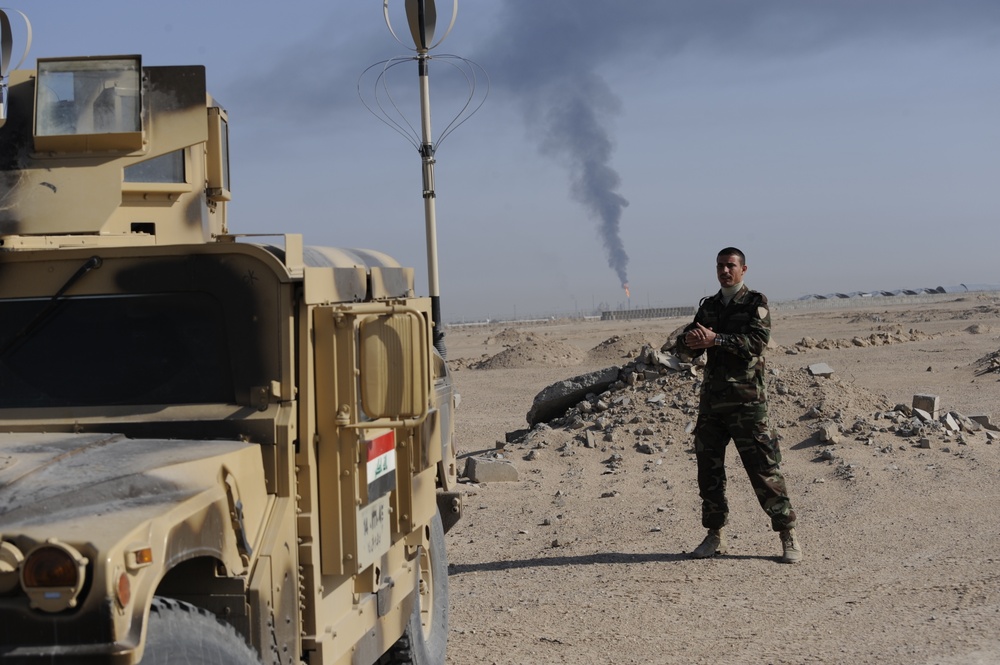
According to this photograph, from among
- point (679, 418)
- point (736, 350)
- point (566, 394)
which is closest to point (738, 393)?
point (736, 350)

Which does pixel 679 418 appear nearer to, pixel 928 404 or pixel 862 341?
pixel 928 404

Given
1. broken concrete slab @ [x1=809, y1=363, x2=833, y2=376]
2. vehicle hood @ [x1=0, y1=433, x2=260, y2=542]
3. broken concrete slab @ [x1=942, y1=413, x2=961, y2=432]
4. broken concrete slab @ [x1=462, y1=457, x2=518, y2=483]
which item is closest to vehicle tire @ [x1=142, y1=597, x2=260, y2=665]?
vehicle hood @ [x1=0, y1=433, x2=260, y2=542]

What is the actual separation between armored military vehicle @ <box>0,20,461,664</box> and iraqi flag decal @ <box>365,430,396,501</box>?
16 millimetres

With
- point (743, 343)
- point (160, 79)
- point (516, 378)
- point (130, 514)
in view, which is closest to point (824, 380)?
point (743, 343)

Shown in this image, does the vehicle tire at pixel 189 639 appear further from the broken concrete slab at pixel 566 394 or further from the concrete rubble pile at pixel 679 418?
the broken concrete slab at pixel 566 394

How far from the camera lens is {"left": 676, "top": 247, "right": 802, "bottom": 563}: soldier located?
7.82m

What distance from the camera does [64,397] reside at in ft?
13.4

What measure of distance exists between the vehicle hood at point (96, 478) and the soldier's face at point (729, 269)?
4.73 metres

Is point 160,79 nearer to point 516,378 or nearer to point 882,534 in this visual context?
point 882,534

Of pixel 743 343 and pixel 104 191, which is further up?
pixel 104 191

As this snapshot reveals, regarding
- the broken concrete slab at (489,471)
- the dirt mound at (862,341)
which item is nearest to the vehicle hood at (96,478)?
the broken concrete slab at (489,471)

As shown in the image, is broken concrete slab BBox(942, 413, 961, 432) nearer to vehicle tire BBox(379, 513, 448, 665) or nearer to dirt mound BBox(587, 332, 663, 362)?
vehicle tire BBox(379, 513, 448, 665)

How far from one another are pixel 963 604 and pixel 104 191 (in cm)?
517

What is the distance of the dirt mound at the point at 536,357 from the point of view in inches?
1207
